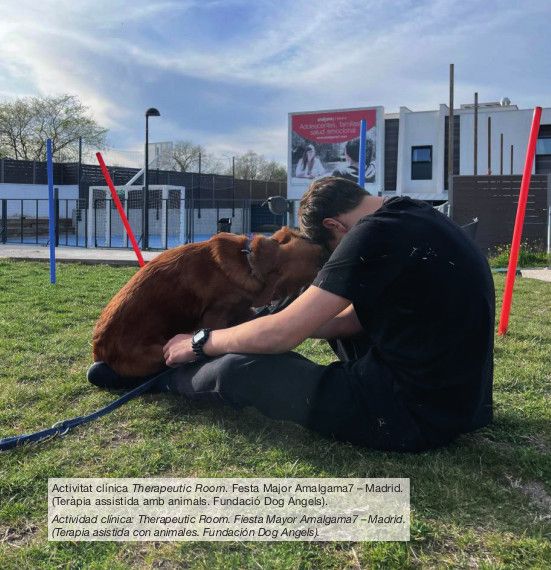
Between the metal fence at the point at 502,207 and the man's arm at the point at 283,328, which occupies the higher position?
the metal fence at the point at 502,207

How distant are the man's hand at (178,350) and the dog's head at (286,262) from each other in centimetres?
52

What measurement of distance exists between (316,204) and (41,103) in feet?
119

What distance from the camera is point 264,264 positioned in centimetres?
298

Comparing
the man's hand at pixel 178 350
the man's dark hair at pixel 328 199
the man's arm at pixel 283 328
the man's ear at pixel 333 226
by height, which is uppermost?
the man's dark hair at pixel 328 199

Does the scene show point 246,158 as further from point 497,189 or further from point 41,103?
point 497,189

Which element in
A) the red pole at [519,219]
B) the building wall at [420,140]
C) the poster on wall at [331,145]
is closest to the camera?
the red pole at [519,219]

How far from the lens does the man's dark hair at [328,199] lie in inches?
93.7

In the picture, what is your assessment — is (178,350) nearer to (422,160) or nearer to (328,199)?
(328,199)

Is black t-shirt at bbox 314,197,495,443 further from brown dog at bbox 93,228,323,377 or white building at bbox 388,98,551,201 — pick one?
white building at bbox 388,98,551,201

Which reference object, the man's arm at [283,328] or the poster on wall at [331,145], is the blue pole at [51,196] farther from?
the poster on wall at [331,145]

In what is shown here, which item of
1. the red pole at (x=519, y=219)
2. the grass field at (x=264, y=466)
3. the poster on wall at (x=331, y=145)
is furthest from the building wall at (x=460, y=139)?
the grass field at (x=264, y=466)

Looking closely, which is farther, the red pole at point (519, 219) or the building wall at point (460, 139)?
the building wall at point (460, 139)

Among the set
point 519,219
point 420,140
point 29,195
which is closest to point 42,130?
point 29,195

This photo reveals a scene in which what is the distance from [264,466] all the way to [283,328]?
1.77 feet
